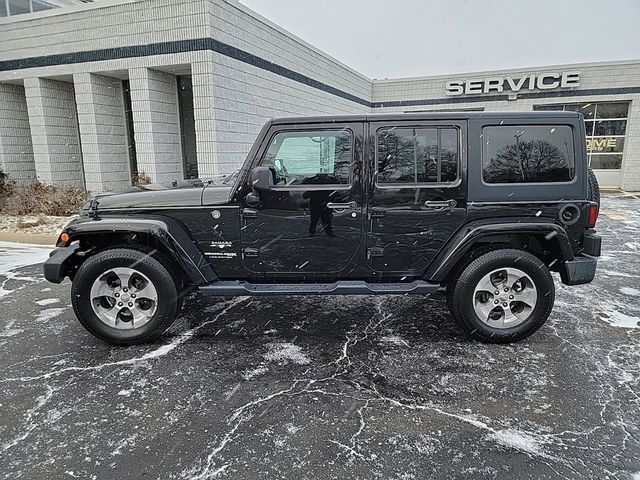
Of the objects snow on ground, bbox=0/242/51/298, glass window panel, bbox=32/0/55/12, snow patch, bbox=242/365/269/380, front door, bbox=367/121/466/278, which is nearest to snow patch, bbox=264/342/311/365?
snow patch, bbox=242/365/269/380

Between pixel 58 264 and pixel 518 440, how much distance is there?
3737mm

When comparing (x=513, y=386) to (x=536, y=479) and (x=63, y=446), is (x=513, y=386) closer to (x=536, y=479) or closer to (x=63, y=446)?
(x=536, y=479)

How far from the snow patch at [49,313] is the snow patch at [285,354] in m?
2.44

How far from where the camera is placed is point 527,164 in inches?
149

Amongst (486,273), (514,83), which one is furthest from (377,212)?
(514,83)

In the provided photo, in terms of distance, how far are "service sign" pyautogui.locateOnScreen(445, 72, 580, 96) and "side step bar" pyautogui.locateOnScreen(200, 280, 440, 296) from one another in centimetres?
1836

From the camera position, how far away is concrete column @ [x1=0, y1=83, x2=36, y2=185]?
1191cm

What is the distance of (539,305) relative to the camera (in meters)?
3.82

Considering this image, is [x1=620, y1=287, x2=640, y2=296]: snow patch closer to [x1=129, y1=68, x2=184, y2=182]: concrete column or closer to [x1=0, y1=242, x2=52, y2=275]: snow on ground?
[x1=0, y1=242, x2=52, y2=275]: snow on ground

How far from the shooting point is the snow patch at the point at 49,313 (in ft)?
14.9

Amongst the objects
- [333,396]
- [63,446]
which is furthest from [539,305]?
[63,446]

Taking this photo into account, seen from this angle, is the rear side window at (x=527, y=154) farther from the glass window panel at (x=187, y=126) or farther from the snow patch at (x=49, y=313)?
the glass window panel at (x=187, y=126)

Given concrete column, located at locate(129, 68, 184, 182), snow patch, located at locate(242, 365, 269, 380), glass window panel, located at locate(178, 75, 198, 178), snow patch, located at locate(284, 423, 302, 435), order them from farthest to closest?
glass window panel, located at locate(178, 75, 198, 178) → concrete column, located at locate(129, 68, 184, 182) → snow patch, located at locate(242, 365, 269, 380) → snow patch, located at locate(284, 423, 302, 435)

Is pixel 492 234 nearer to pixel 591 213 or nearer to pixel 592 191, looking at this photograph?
pixel 591 213
